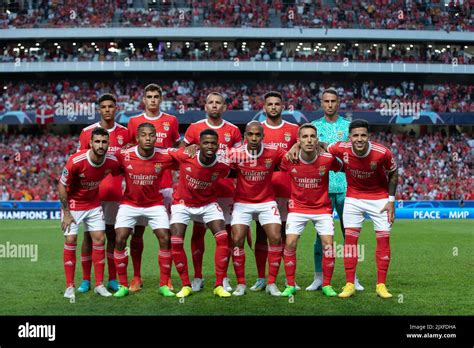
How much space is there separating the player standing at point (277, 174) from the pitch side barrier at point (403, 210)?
2102 centimetres

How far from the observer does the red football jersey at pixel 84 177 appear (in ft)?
29.0

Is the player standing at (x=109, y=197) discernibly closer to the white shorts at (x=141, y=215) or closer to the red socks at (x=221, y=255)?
the white shorts at (x=141, y=215)

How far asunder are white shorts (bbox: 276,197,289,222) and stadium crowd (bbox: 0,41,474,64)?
33.0 metres

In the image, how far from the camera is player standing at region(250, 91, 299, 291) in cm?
933

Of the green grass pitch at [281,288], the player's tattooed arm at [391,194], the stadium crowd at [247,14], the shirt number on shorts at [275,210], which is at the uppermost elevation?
the stadium crowd at [247,14]

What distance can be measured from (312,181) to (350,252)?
1027mm

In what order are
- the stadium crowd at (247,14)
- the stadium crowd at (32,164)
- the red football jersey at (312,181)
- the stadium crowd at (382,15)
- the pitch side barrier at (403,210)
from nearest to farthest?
the red football jersey at (312,181)
the pitch side barrier at (403,210)
the stadium crowd at (32,164)
the stadium crowd at (247,14)
the stadium crowd at (382,15)

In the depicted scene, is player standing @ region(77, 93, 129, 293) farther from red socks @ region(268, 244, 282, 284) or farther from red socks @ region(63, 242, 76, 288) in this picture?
red socks @ region(268, 244, 282, 284)

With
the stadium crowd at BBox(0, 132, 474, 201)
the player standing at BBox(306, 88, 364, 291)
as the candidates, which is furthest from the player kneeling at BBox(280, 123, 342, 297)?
the stadium crowd at BBox(0, 132, 474, 201)

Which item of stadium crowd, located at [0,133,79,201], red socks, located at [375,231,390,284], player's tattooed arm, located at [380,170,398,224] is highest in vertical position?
player's tattooed arm, located at [380,170,398,224]

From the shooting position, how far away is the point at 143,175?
29.2 ft

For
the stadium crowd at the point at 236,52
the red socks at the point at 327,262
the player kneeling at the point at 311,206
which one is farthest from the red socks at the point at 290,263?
the stadium crowd at the point at 236,52

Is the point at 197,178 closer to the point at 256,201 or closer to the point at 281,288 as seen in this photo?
the point at 256,201
